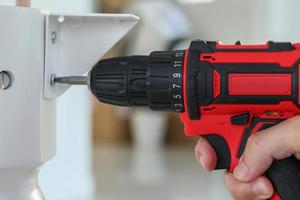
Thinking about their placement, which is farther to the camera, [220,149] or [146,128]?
[146,128]

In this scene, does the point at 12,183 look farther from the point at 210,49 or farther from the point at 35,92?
the point at 210,49

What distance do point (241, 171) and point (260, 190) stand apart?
0.09 ft

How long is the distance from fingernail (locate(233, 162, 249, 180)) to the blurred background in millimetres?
517

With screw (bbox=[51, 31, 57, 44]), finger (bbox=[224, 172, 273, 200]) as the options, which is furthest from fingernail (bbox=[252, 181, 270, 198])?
screw (bbox=[51, 31, 57, 44])

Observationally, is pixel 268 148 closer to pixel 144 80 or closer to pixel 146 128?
pixel 144 80

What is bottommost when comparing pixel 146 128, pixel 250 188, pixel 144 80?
pixel 146 128

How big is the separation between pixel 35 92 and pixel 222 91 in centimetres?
18

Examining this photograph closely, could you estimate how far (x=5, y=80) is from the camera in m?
0.47

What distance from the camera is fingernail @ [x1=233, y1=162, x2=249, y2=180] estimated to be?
532mm

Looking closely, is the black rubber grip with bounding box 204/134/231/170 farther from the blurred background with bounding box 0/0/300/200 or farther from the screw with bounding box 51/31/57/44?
the blurred background with bounding box 0/0/300/200

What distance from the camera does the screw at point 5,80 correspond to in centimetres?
47

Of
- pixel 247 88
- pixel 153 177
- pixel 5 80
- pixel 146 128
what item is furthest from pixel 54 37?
pixel 146 128

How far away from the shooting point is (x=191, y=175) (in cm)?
241

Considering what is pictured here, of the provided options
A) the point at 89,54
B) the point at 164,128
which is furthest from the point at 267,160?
the point at 164,128
